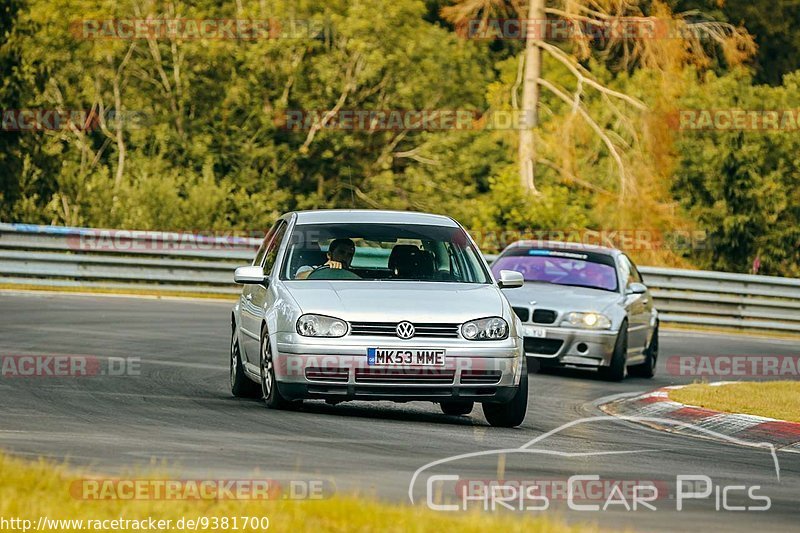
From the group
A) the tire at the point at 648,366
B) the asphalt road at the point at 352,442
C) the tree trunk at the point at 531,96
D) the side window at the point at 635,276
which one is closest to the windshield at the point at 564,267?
the side window at the point at 635,276

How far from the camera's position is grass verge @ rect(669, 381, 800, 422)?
14.1 meters

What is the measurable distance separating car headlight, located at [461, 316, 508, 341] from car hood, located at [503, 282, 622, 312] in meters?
6.51

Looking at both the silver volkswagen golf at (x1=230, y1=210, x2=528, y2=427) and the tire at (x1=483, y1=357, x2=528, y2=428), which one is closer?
the silver volkswagen golf at (x1=230, y1=210, x2=528, y2=427)

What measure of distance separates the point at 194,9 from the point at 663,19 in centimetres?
1294

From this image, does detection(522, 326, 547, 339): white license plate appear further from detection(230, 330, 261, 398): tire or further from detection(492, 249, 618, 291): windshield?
detection(230, 330, 261, 398): tire

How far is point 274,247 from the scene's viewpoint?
43.5 ft

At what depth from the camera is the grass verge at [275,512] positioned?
21.7 feet

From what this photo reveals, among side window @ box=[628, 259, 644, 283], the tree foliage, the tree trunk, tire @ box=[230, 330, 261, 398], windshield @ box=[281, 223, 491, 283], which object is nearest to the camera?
windshield @ box=[281, 223, 491, 283]

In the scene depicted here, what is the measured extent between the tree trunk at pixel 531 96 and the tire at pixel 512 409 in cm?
2752

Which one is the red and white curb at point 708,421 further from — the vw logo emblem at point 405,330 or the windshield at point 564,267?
the windshield at point 564,267

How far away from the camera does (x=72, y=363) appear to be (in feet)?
50.1

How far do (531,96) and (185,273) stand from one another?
48.7 ft

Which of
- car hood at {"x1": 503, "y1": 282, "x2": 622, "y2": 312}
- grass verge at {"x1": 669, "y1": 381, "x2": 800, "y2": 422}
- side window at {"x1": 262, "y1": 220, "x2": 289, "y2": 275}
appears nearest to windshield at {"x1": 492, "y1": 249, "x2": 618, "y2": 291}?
car hood at {"x1": 503, "y1": 282, "x2": 622, "y2": 312}

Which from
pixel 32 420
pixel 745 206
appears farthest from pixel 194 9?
pixel 32 420
